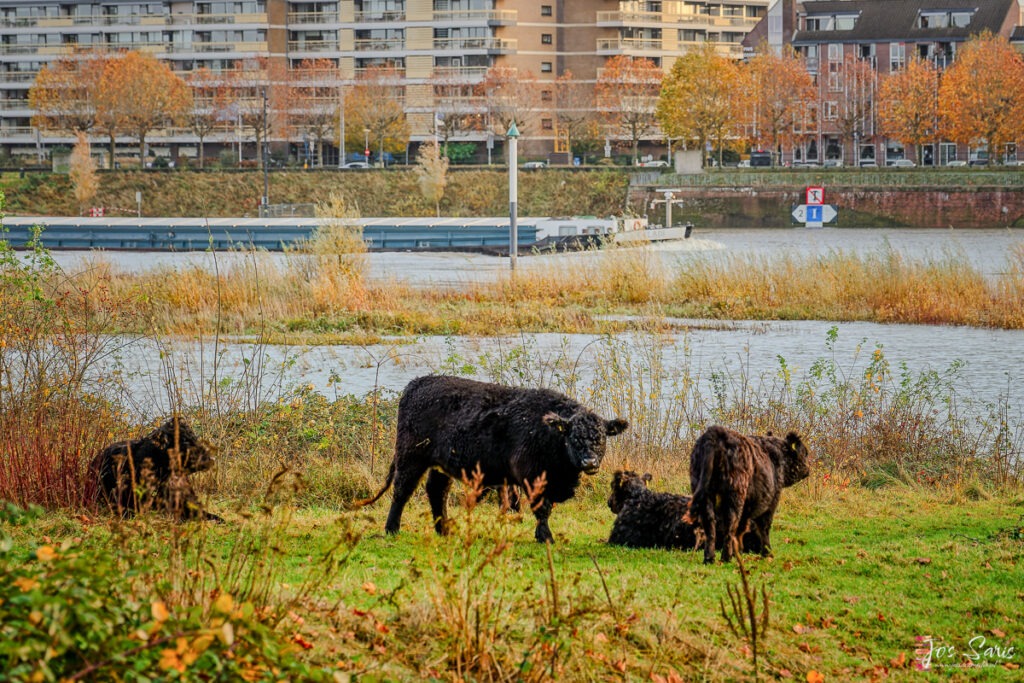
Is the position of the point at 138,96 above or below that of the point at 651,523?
above

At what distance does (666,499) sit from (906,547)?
154cm

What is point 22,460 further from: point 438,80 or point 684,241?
point 438,80

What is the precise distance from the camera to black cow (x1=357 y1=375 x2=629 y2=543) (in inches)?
302

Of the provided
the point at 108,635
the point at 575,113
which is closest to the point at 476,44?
the point at 575,113

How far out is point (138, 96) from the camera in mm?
83250

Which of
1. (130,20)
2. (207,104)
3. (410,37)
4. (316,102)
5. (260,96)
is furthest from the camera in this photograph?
(130,20)

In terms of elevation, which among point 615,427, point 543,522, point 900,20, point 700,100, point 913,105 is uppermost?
point 900,20

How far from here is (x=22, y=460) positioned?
30.0 ft

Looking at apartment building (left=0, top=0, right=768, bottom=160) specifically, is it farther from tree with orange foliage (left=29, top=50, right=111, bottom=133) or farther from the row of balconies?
tree with orange foliage (left=29, top=50, right=111, bottom=133)

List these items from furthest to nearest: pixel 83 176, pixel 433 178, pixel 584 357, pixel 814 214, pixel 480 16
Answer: pixel 480 16 → pixel 83 176 → pixel 433 178 → pixel 814 214 → pixel 584 357

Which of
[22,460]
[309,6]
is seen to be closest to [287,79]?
[309,6]

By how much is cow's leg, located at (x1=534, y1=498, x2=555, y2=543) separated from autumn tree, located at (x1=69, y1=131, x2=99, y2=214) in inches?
2781

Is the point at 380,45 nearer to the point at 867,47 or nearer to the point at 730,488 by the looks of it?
the point at 867,47

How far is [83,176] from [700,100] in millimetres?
35549
